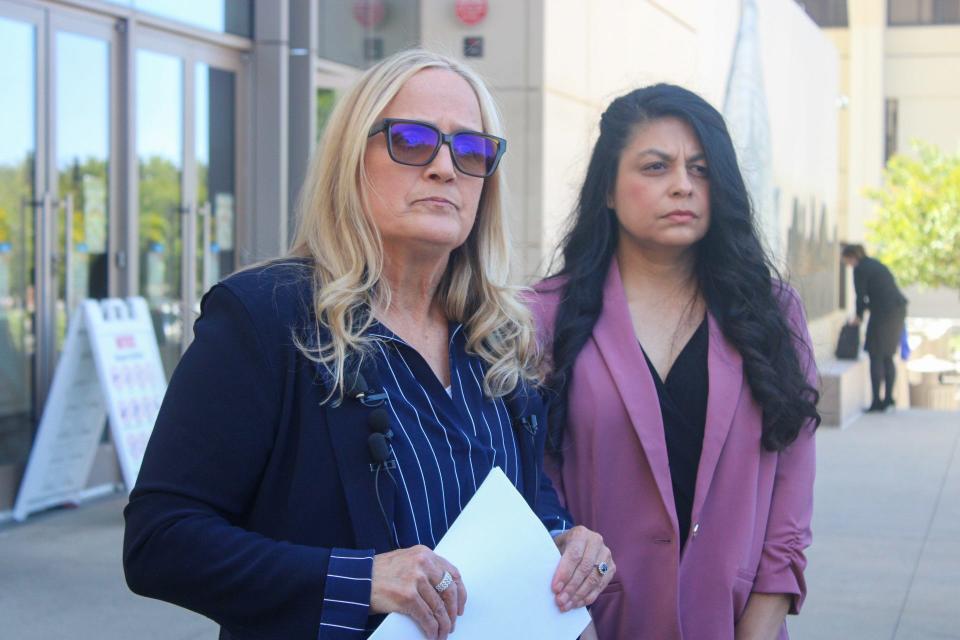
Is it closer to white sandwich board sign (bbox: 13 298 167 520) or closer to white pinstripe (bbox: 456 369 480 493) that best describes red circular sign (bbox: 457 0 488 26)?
white sandwich board sign (bbox: 13 298 167 520)

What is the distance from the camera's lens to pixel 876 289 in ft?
52.2

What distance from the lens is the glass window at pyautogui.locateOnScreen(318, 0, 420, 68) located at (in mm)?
9945

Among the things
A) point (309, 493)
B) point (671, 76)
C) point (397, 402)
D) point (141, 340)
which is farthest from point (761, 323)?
point (671, 76)

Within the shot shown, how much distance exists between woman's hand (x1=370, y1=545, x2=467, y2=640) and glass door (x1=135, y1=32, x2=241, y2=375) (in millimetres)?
6691

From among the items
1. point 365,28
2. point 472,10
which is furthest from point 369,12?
point 472,10

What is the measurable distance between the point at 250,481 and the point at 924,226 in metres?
34.3

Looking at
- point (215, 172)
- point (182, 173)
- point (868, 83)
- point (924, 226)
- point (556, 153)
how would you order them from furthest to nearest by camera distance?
point (868, 83) → point (924, 226) → point (556, 153) → point (215, 172) → point (182, 173)

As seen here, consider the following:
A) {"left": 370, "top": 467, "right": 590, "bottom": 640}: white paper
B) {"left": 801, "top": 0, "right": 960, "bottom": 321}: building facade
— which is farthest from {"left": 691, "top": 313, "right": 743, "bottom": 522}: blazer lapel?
{"left": 801, "top": 0, "right": 960, "bottom": 321}: building facade

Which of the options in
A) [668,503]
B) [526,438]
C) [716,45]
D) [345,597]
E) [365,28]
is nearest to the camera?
[345,597]

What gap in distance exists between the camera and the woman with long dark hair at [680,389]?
2650mm

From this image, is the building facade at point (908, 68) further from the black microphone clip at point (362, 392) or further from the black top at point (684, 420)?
the black microphone clip at point (362, 392)

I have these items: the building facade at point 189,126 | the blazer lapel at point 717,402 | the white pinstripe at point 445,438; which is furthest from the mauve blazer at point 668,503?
the building facade at point 189,126

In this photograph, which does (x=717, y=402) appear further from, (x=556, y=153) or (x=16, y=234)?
(x=556, y=153)

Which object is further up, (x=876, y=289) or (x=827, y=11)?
(x=827, y=11)
